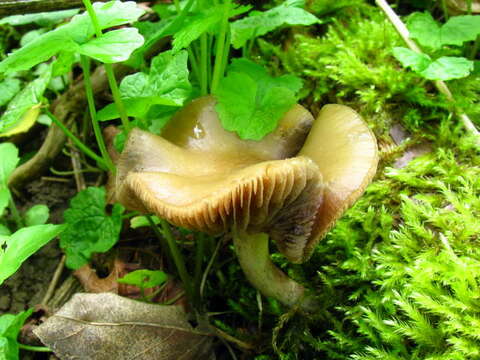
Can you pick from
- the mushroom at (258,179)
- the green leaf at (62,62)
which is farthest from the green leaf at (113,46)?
the mushroom at (258,179)

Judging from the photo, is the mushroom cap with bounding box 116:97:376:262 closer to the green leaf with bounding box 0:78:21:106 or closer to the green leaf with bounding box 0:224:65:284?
the green leaf with bounding box 0:224:65:284

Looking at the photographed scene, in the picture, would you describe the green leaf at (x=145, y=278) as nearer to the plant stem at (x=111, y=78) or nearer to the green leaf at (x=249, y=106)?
the plant stem at (x=111, y=78)

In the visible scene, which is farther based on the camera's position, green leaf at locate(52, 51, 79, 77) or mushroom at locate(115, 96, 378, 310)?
green leaf at locate(52, 51, 79, 77)

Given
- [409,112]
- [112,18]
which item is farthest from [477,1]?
[112,18]

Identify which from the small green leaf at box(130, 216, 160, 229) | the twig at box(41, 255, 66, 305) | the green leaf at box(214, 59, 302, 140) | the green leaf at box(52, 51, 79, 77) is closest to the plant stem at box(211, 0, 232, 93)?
the green leaf at box(214, 59, 302, 140)

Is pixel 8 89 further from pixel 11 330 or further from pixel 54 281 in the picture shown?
pixel 11 330

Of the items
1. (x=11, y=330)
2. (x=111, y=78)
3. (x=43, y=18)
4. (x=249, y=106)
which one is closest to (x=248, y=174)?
(x=249, y=106)

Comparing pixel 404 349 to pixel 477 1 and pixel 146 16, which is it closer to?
pixel 477 1
